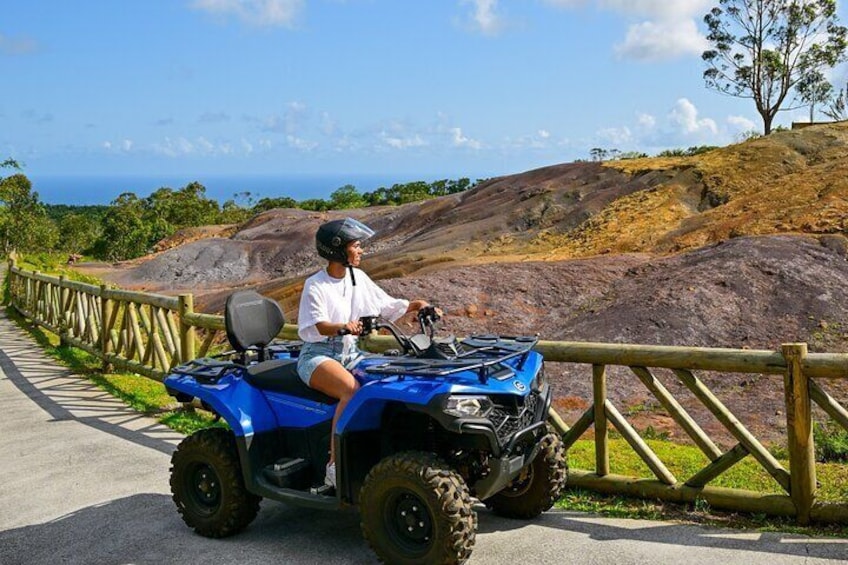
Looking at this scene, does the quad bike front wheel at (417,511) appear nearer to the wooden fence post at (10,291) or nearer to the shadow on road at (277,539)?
the shadow on road at (277,539)

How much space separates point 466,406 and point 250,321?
2.00 metres

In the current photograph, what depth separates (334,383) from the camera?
5.32 meters

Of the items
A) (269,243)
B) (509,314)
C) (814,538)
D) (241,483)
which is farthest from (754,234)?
(269,243)

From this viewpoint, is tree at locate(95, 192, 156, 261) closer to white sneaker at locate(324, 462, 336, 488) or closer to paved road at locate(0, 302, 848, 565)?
paved road at locate(0, 302, 848, 565)

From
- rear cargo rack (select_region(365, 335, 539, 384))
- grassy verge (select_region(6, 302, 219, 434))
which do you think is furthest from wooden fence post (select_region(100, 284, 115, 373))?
rear cargo rack (select_region(365, 335, 539, 384))

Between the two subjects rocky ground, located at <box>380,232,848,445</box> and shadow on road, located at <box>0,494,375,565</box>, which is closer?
shadow on road, located at <box>0,494,375,565</box>

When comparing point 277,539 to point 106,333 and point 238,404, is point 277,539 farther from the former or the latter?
point 106,333

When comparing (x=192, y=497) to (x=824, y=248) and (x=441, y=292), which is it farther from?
(x=824, y=248)

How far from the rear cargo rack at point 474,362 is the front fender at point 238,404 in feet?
3.44

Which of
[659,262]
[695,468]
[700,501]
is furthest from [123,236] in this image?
[700,501]

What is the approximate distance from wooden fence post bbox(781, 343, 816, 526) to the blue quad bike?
5.21 ft

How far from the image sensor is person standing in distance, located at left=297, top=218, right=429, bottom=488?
210 inches

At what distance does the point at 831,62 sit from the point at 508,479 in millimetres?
48140

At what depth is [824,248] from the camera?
17047mm
